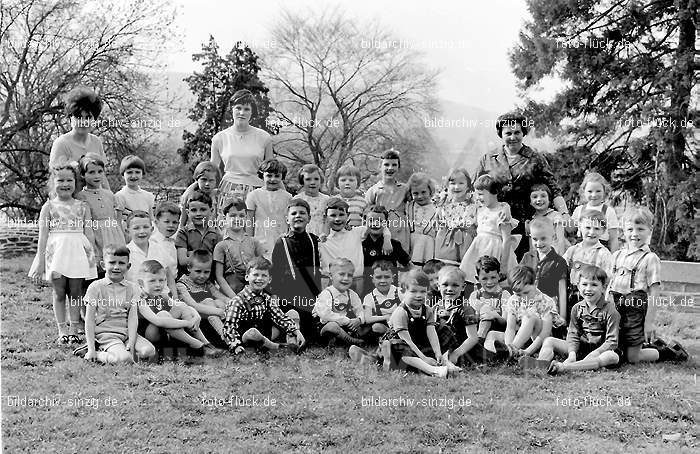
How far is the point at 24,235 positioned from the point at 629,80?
13522mm

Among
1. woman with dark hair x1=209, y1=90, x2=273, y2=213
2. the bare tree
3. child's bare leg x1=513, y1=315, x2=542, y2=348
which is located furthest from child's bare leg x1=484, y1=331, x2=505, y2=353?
the bare tree

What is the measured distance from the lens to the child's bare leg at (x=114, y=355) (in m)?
5.41

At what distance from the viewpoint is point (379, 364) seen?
548 centimetres

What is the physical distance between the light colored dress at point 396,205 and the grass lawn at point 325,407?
1.48m

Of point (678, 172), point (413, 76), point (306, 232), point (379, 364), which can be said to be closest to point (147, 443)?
point (379, 364)

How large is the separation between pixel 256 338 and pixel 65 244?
184 centimetres

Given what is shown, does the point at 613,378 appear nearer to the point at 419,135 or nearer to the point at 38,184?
the point at 38,184

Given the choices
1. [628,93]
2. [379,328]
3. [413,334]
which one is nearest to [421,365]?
[413,334]

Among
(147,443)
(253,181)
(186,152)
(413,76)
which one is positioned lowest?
(147,443)

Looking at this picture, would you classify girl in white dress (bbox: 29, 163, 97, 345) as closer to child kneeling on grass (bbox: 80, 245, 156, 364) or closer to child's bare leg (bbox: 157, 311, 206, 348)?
child kneeling on grass (bbox: 80, 245, 156, 364)

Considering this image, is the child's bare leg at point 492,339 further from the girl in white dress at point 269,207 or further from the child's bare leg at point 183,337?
the child's bare leg at point 183,337

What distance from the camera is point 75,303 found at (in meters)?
6.24

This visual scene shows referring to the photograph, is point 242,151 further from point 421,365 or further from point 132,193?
point 421,365

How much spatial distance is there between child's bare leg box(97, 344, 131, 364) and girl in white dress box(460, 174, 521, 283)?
293 cm
